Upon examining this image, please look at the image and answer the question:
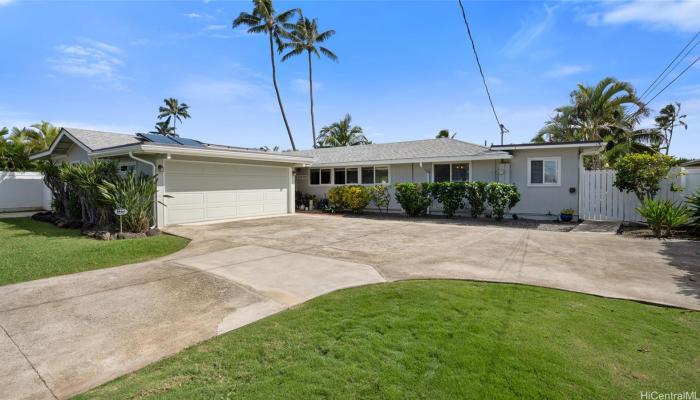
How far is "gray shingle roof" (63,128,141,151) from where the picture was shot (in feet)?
45.0

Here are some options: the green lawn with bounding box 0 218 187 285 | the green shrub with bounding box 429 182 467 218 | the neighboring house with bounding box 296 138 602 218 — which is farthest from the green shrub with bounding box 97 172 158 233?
the green shrub with bounding box 429 182 467 218

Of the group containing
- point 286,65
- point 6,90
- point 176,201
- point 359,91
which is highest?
point 286,65

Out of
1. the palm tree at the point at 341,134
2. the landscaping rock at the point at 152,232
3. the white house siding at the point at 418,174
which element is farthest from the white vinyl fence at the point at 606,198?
the palm tree at the point at 341,134

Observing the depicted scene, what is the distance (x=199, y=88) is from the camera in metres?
18.7

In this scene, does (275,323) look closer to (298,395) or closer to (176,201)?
(298,395)

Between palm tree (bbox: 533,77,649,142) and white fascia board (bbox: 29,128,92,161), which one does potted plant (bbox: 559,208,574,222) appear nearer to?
palm tree (bbox: 533,77,649,142)

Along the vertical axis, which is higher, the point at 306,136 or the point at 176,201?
the point at 306,136

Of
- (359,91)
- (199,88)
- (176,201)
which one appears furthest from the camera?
(359,91)

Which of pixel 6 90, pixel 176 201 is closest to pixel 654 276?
pixel 176 201

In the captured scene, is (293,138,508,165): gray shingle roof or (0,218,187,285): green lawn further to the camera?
(293,138,508,165): gray shingle roof

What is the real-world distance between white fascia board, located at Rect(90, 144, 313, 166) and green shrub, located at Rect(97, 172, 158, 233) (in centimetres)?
90

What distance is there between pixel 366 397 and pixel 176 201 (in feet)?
38.1

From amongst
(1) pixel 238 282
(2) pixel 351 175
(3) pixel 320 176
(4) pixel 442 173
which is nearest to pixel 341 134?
(3) pixel 320 176

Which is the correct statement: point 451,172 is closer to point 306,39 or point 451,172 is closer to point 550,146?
point 550,146
